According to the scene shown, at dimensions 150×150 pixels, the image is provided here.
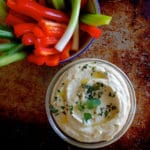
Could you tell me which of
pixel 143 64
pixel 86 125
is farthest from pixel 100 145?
pixel 143 64

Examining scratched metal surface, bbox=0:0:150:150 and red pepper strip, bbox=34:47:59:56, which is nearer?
red pepper strip, bbox=34:47:59:56

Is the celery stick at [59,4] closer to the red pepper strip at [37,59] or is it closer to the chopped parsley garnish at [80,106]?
the red pepper strip at [37,59]

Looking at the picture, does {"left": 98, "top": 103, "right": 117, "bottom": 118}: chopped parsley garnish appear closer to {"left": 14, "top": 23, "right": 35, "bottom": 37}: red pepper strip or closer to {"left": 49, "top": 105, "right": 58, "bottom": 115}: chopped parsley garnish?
{"left": 49, "top": 105, "right": 58, "bottom": 115}: chopped parsley garnish

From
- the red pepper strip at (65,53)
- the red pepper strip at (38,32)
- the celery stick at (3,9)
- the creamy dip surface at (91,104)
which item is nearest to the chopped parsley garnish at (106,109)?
the creamy dip surface at (91,104)

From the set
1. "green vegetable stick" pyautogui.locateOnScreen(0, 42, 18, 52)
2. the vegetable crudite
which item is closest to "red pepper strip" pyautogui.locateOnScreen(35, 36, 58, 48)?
the vegetable crudite

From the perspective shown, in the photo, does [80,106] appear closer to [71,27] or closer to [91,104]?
[91,104]

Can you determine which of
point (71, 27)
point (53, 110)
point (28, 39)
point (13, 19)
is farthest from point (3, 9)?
point (53, 110)
